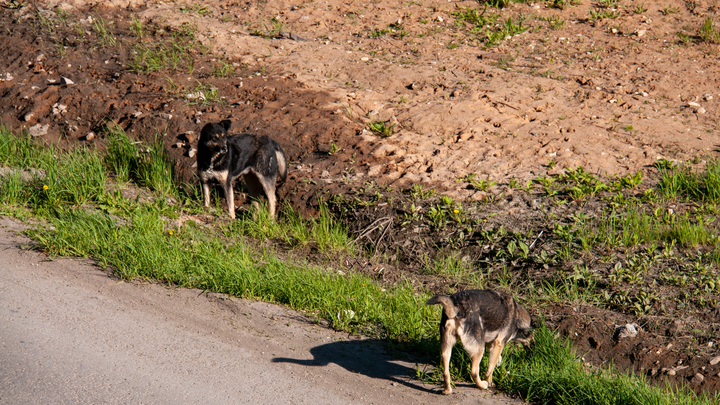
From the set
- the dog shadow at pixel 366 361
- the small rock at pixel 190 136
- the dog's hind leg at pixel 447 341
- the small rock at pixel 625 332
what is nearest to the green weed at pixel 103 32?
the small rock at pixel 190 136

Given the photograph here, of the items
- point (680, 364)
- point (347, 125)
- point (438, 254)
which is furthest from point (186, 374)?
point (347, 125)

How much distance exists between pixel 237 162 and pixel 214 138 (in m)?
0.52

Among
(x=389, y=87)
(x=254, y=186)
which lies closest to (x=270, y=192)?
(x=254, y=186)

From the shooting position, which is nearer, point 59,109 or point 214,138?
point 214,138

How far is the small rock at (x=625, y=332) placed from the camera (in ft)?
17.7

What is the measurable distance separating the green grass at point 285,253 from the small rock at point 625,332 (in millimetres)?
373

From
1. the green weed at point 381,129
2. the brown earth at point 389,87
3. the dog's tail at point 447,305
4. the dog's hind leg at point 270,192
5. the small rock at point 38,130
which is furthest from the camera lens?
the small rock at point 38,130

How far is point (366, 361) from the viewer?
5.03 meters

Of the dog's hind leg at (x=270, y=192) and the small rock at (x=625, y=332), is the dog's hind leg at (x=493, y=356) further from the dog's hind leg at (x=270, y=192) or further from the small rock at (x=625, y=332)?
the dog's hind leg at (x=270, y=192)

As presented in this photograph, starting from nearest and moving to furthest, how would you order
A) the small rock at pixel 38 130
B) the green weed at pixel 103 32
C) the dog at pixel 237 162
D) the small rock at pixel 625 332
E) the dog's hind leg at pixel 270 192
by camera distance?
1. the small rock at pixel 625 332
2. the dog at pixel 237 162
3. the dog's hind leg at pixel 270 192
4. the small rock at pixel 38 130
5. the green weed at pixel 103 32

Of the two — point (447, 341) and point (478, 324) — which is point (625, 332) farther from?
point (447, 341)

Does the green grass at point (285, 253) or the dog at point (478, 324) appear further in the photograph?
the green grass at point (285, 253)

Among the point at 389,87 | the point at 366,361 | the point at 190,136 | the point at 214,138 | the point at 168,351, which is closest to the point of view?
the point at 168,351

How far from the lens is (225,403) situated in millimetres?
4305
